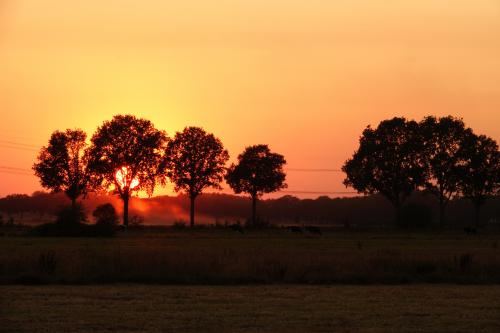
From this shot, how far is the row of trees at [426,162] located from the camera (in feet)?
401

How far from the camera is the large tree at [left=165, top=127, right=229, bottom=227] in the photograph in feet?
419

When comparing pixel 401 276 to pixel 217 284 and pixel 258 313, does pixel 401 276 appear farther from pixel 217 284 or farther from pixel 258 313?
pixel 258 313

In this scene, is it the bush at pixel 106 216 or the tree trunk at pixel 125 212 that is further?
the tree trunk at pixel 125 212

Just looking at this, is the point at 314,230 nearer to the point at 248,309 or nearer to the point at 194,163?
the point at 194,163

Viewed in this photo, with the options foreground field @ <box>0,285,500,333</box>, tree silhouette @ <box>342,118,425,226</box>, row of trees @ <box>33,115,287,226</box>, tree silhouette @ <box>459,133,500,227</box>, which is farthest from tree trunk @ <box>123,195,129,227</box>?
foreground field @ <box>0,285,500,333</box>

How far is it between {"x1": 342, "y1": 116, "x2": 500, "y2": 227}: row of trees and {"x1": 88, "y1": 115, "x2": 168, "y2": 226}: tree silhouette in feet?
97.7

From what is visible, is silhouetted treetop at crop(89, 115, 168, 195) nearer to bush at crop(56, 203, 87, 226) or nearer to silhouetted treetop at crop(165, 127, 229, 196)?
silhouetted treetop at crop(165, 127, 229, 196)

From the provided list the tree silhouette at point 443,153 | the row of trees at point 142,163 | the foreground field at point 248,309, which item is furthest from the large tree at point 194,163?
the foreground field at point 248,309

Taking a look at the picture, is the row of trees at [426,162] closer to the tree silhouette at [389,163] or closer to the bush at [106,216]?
the tree silhouette at [389,163]

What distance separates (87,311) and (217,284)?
923cm

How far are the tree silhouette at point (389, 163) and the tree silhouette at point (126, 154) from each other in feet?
97.3

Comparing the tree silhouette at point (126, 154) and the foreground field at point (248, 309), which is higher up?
the tree silhouette at point (126, 154)

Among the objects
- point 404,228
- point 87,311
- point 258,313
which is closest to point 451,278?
point 258,313

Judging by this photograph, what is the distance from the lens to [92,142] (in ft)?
417
